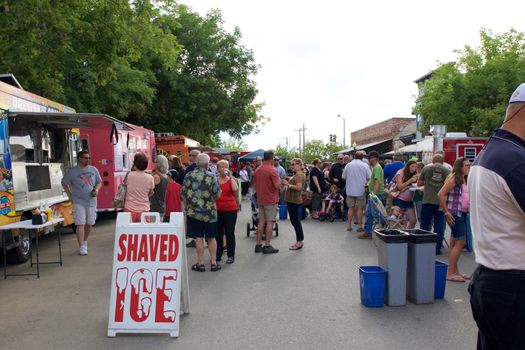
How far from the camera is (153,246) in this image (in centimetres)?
518

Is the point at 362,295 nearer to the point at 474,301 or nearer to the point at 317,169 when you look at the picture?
the point at 474,301

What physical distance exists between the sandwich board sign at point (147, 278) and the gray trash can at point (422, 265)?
2.69 meters

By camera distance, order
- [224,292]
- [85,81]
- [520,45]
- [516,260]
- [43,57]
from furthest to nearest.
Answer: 1. [520,45]
2. [85,81]
3. [43,57]
4. [224,292]
5. [516,260]

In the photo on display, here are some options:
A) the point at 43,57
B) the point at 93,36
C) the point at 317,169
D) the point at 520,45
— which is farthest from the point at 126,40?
the point at 520,45

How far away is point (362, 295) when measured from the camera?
19.4 feet

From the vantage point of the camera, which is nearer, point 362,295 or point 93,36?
point 362,295

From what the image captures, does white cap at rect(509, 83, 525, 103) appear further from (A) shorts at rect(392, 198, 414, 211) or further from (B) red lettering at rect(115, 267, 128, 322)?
(A) shorts at rect(392, 198, 414, 211)

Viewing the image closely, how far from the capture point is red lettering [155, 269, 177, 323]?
16.4 ft

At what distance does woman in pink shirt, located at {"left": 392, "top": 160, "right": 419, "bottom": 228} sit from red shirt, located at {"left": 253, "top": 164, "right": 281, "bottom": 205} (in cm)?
255

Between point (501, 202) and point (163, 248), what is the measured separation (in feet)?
11.6

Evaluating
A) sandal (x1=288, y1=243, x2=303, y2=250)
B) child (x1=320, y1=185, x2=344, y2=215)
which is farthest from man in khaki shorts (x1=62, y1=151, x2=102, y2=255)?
child (x1=320, y1=185, x2=344, y2=215)

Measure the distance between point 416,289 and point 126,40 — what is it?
10518 millimetres

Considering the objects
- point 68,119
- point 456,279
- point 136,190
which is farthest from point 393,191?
point 68,119

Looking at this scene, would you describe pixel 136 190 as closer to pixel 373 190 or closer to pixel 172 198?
pixel 172 198
